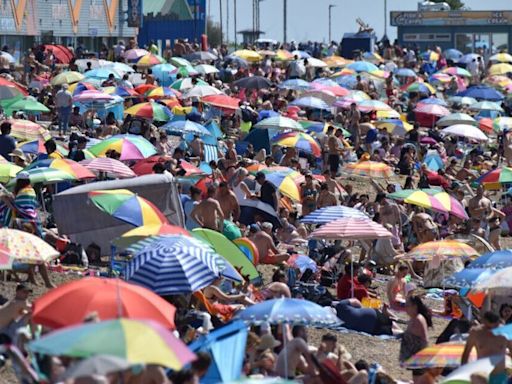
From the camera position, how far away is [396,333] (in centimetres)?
1619

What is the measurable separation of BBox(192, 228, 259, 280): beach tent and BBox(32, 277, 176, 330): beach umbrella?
15.9 feet

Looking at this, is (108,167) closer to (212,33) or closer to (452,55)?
(452,55)

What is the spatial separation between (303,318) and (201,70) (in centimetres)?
2548

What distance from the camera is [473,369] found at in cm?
1161

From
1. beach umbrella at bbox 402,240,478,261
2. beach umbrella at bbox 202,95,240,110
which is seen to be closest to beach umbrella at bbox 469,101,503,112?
beach umbrella at bbox 202,95,240,110

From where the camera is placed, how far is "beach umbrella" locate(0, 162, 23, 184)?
18.3 metres

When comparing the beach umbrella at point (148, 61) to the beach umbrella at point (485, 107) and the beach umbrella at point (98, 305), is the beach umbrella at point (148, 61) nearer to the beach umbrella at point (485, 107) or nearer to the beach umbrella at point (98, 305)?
the beach umbrella at point (485, 107)

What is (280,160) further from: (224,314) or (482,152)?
(224,314)

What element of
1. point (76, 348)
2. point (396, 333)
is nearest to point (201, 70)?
point (396, 333)

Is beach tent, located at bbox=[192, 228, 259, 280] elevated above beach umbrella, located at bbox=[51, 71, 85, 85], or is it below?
below

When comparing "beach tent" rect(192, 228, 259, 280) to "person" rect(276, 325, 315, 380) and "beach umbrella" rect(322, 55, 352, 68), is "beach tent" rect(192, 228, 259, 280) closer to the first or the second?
"person" rect(276, 325, 315, 380)

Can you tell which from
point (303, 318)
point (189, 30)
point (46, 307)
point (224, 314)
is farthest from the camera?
point (189, 30)

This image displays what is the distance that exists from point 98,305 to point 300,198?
1154 centimetres

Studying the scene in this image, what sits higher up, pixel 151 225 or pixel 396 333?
pixel 151 225
